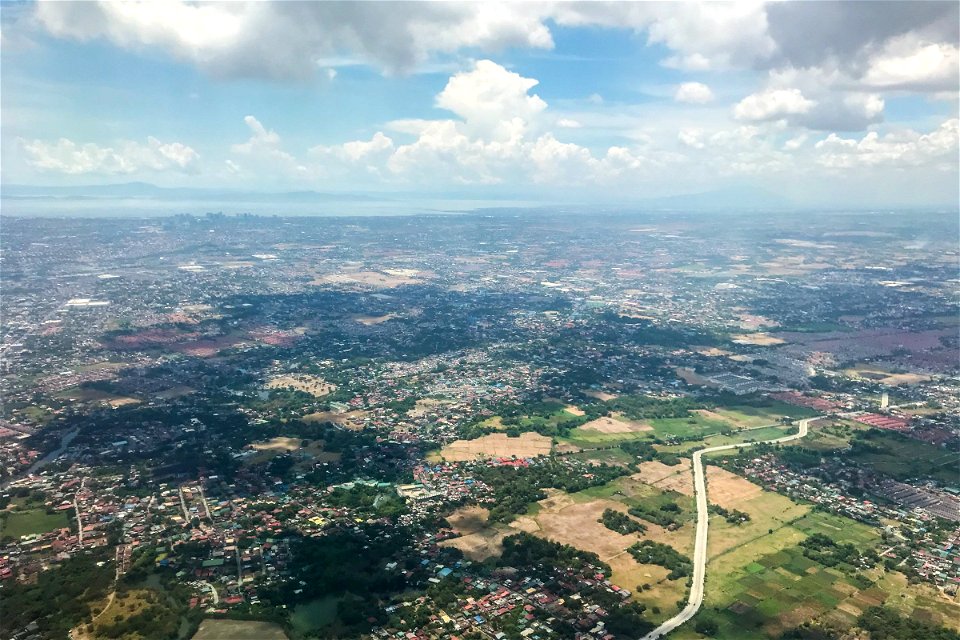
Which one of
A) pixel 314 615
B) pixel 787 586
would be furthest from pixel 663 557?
pixel 314 615

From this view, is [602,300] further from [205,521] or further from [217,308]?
[205,521]

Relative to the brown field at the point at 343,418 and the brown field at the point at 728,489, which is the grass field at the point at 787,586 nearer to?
the brown field at the point at 728,489

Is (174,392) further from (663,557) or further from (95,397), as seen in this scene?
(663,557)

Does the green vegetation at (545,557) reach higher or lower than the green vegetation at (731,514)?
higher

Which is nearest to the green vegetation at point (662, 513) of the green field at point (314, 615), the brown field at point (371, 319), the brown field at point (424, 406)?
the green field at point (314, 615)

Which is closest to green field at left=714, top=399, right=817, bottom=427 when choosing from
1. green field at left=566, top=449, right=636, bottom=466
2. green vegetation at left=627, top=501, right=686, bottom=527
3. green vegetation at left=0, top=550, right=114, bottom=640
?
green field at left=566, top=449, right=636, bottom=466

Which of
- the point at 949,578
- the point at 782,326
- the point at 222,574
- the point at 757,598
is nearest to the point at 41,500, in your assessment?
the point at 222,574
